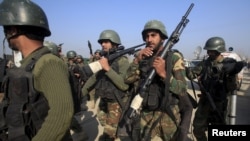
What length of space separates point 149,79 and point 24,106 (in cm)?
140

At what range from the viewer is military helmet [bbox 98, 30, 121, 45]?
4527mm

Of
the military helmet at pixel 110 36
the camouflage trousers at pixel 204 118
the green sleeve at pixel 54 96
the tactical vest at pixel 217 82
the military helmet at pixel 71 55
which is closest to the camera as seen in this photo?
the green sleeve at pixel 54 96

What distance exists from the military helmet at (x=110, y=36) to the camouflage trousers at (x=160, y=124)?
2.00 metres

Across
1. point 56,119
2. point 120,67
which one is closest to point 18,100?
point 56,119

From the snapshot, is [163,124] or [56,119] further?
[163,124]

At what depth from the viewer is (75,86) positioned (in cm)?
182

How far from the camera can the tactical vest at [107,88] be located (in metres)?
3.91

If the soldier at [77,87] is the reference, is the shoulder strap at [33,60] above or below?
above

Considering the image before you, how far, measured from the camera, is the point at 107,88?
395cm

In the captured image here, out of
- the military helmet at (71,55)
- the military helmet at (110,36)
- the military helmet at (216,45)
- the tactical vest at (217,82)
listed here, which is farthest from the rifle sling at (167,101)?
the military helmet at (71,55)

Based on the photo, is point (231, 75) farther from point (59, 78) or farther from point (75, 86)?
point (59, 78)

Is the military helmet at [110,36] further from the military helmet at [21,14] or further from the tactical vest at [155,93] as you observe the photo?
the military helmet at [21,14]

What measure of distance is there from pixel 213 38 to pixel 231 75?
4.23 feet

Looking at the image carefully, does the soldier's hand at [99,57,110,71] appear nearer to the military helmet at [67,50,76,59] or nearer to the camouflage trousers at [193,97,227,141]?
the camouflage trousers at [193,97,227,141]
